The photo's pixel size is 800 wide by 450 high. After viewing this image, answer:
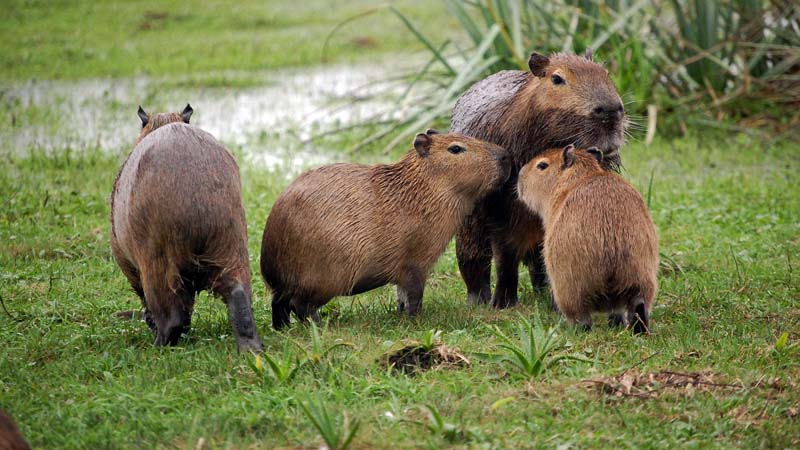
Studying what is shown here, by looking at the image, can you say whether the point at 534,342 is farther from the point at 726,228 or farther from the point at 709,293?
the point at 726,228

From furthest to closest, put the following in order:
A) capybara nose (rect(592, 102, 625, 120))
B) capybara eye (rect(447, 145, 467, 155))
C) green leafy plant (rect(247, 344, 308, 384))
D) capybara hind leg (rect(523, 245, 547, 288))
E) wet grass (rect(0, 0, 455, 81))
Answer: wet grass (rect(0, 0, 455, 81))
capybara hind leg (rect(523, 245, 547, 288))
capybara eye (rect(447, 145, 467, 155))
capybara nose (rect(592, 102, 625, 120))
green leafy plant (rect(247, 344, 308, 384))

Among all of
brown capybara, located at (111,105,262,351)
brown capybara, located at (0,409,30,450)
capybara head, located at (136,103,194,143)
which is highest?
capybara head, located at (136,103,194,143)

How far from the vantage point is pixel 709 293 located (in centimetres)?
552

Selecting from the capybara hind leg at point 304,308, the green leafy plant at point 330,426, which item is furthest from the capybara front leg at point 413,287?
the green leafy plant at point 330,426

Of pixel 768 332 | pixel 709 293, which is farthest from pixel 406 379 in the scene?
pixel 709 293

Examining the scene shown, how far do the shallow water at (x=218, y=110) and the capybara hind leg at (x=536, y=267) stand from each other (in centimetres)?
327

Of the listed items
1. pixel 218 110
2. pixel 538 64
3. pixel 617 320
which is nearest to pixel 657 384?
pixel 617 320

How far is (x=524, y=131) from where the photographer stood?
536cm

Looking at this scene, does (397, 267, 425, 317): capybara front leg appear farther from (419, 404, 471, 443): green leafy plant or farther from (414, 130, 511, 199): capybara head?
(419, 404, 471, 443): green leafy plant

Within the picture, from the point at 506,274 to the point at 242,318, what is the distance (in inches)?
63.7

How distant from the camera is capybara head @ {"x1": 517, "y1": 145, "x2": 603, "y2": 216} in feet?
16.3

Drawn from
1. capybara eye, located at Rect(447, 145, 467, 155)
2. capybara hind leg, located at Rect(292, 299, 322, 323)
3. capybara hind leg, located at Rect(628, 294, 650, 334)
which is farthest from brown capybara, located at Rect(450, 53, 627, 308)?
capybara hind leg, located at Rect(292, 299, 322, 323)

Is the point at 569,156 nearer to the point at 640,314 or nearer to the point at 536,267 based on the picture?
the point at 640,314

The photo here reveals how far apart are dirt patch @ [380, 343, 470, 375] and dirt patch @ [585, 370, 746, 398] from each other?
1.92ft
